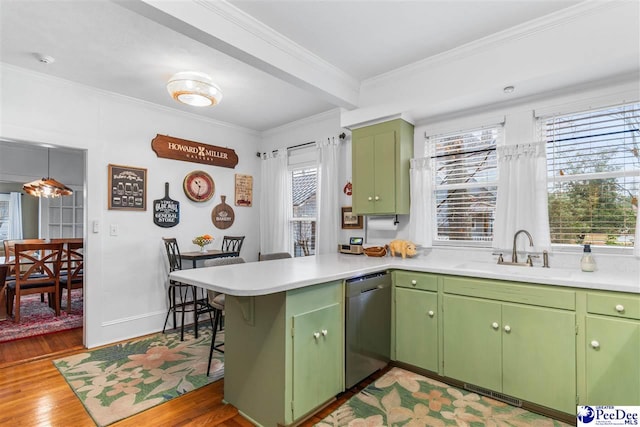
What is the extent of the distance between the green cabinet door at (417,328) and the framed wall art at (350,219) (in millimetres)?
1154

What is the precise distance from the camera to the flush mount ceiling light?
9.04 ft

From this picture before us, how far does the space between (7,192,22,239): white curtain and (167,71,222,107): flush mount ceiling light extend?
6.00 meters

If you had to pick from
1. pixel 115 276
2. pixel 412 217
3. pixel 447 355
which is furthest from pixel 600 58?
pixel 115 276

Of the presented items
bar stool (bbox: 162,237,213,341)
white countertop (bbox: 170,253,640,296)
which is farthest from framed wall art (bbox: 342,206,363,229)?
bar stool (bbox: 162,237,213,341)

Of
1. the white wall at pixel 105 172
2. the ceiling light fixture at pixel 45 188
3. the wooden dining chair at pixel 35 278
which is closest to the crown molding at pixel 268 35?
the white wall at pixel 105 172

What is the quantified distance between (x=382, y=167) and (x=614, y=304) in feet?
6.58

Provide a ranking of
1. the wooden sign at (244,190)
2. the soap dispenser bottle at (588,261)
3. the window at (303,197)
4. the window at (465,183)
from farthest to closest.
→ the wooden sign at (244,190) → the window at (303,197) → the window at (465,183) → the soap dispenser bottle at (588,261)

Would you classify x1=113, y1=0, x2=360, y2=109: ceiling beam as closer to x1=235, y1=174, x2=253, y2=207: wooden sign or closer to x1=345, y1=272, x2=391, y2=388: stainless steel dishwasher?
x1=345, y1=272, x2=391, y2=388: stainless steel dishwasher

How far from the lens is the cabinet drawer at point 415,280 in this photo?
254cm

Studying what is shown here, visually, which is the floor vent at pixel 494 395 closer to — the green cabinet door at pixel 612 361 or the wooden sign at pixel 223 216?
the green cabinet door at pixel 612 361

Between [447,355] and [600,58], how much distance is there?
229cm

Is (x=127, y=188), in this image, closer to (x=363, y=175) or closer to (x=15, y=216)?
(x=363, y=175)

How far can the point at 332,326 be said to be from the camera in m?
2.20

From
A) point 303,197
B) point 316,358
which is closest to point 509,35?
point 316,358
